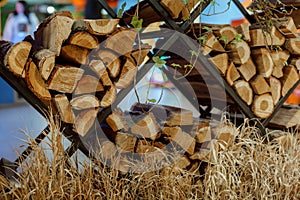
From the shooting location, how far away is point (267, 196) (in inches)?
67.3

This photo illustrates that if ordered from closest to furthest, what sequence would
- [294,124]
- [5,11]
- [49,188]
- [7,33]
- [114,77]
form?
[49,188]
[114,77]
[294,124]
[7,33]
[5,11]

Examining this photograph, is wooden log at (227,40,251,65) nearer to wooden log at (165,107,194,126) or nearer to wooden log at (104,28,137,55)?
wooden log at (165,107,194,126)

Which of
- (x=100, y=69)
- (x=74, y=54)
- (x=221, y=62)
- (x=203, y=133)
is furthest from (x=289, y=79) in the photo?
(x=74, y=54)

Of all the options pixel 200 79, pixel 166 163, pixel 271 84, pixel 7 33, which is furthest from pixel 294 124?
pixel 7 33

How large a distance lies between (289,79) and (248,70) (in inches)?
12.2

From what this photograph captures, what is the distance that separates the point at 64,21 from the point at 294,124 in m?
A: 1.56

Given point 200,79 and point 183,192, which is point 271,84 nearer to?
point 200,79

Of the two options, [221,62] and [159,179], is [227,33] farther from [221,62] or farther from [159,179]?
[159,179]

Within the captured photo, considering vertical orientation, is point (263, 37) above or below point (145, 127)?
→ above

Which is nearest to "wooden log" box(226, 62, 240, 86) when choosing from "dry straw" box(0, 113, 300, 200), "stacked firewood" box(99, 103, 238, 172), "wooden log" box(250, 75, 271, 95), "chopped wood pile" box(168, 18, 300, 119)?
"chopped wood pile" box(168, 18, 300, 119)

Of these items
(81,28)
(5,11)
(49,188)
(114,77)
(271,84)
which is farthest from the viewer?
(5,11)

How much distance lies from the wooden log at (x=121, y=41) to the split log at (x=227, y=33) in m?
0.52

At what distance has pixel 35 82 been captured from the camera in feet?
5.30

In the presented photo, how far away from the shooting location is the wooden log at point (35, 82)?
1596 millimetres
